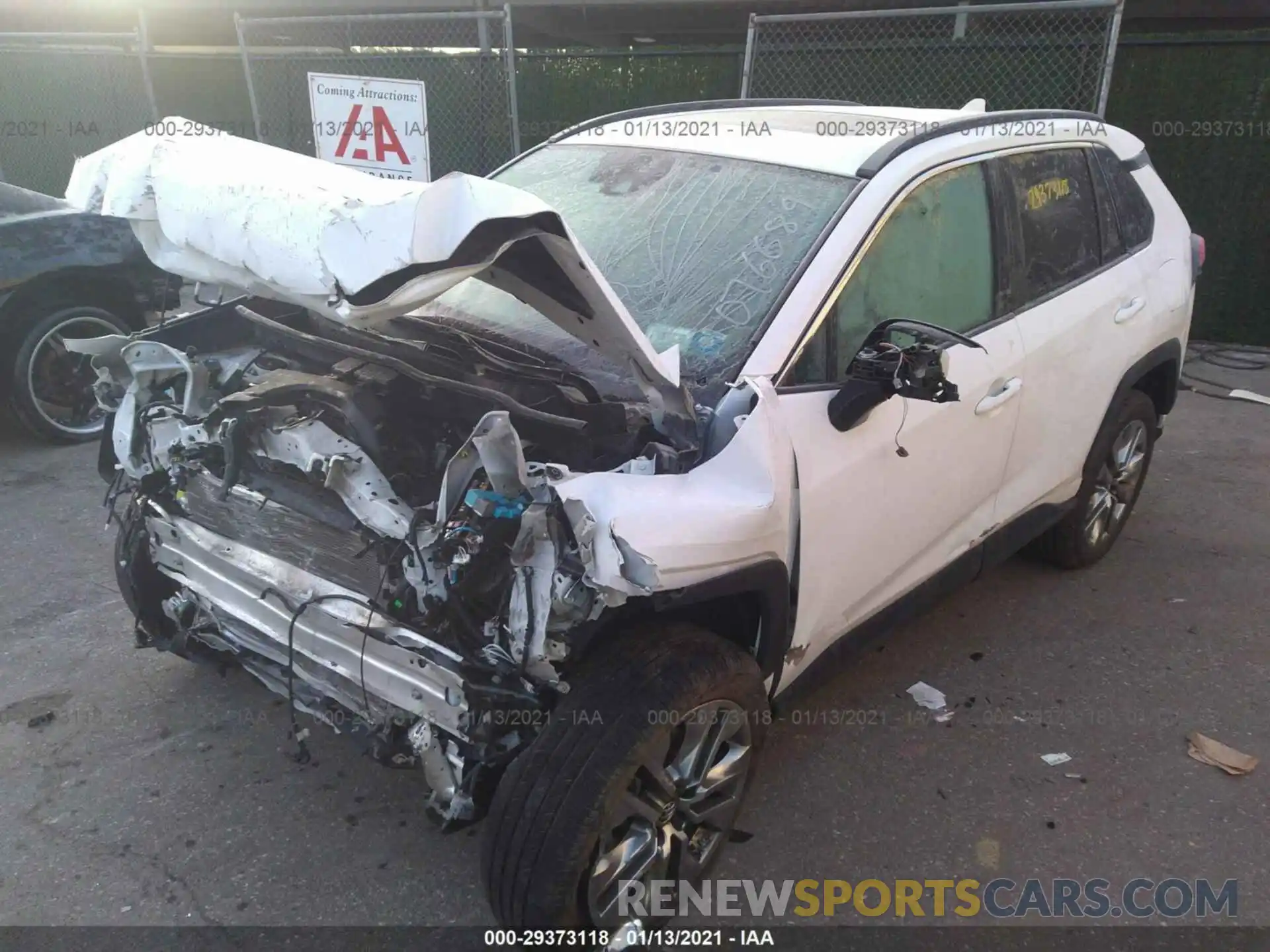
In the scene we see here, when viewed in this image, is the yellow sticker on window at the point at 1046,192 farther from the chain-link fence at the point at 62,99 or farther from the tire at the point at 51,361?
the chain-link fence at the point at 62,99

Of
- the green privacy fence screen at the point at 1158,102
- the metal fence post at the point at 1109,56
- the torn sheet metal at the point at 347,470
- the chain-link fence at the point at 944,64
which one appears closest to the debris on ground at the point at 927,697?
the torn sheet metal at the point at 347,470

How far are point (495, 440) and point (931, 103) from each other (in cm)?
695

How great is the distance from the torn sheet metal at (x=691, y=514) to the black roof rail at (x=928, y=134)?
0.85 metres

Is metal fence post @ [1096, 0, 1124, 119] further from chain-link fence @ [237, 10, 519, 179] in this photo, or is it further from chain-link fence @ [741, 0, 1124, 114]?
chain-link fence @ [237, 10, 519, 179]

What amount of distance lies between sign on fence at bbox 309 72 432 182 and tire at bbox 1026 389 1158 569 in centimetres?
448

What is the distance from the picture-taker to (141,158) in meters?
2.52

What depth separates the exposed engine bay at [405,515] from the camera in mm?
1976

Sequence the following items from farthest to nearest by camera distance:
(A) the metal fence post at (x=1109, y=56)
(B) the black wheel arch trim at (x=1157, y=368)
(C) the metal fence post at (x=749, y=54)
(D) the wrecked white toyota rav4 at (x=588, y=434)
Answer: (C) the metal fence post at (x=749, y=54), (A) the metal fence post at (x=1109, y=56), (B) the black wheel arch trim at (x=1157, y=368), (D) the wrecked white toyota rav4 at (x=588, y=434)

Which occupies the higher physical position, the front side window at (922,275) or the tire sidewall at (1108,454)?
the front side window at (922,275)

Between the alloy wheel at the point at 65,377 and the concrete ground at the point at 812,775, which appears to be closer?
the concrete ground at the point at 812,775

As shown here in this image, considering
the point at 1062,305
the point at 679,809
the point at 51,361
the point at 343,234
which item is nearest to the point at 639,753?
the point at 679,809

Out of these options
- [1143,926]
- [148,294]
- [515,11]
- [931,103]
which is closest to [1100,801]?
[1143,926]

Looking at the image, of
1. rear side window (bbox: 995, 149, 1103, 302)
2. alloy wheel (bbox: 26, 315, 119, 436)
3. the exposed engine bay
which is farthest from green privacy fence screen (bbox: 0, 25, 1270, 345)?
the exposed engine bay

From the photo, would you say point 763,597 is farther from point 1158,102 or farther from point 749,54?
point 1158,102
